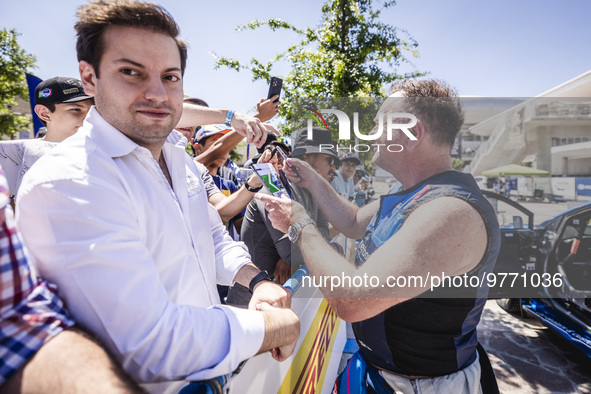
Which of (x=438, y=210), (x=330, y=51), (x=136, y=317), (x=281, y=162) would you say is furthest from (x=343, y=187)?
(x=330, y=51)

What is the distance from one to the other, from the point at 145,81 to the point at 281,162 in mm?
843

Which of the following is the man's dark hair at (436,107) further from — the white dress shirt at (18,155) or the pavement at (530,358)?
the pavement at (530,358)

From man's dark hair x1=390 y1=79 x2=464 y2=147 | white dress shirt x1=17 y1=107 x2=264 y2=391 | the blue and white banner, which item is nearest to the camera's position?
white dress shirt x1=17 y1=107 x2=264 y2=391

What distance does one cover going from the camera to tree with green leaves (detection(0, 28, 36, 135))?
10.3 m

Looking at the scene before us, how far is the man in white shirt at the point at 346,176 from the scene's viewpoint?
1.60 m

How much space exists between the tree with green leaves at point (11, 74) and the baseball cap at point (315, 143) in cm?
1281

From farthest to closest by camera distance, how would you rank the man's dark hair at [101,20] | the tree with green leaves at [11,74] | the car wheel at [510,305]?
the tree with green leaves at [11,74] < the car wheel at [510,305] < the man's dark hair at [101,20]

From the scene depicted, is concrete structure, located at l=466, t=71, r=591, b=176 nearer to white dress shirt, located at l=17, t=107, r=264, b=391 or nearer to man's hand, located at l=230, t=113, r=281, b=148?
man's hand, located at l=230, t=113, r=281, b=148

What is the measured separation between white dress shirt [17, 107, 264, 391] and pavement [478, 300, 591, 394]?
3462 millimetres

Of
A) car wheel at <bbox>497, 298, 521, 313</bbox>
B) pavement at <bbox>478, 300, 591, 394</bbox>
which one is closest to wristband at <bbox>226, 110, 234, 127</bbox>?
pavement at <bbox>478, 300, 591, 394</bbox>

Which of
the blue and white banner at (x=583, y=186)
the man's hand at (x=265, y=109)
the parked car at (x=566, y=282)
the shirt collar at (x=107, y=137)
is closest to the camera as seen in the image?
the shirt collar at (x=107, y=137)

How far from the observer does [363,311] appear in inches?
56.3

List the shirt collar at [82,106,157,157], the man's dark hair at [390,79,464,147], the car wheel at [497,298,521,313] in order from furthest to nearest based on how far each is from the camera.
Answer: the car wheel at [497,298,521,313] → the man's dark hair at [390,79,464,147] → the shirt collar at [82,106,157,157]

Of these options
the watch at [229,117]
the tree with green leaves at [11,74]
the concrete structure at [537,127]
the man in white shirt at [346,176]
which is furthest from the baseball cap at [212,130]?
Result: the tree with green leaves at [11,74]
